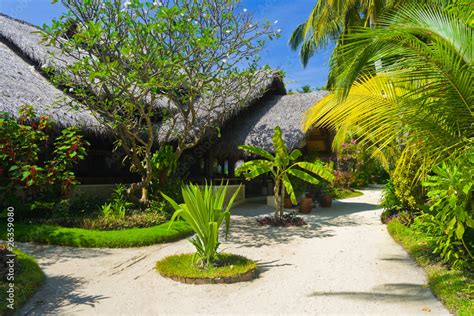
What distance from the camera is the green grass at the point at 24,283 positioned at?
152 inches

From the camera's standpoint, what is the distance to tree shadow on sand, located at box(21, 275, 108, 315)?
3941mm

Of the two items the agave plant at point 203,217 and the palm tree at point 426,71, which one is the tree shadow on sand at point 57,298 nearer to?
the agave plant at point 203,217

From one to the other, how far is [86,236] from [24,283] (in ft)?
8.22

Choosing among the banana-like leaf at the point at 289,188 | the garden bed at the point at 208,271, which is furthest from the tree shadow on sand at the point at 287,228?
the garden bed at the point at 208,271

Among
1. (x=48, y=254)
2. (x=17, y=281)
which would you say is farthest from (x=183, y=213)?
(x=48, y=254)

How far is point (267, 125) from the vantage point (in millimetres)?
12797

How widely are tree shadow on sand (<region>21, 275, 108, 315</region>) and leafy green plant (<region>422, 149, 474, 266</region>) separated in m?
4.26

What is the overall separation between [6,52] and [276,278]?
11.3 metres

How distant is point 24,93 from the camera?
919cm

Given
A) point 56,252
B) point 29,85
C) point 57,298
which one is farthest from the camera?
point 29,85

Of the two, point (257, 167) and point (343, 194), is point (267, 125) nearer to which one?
point (257, 167)

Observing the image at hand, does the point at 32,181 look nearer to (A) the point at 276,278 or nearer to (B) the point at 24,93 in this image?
(B) the point at 24,93

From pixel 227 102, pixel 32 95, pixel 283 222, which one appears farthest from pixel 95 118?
pixel 283 222

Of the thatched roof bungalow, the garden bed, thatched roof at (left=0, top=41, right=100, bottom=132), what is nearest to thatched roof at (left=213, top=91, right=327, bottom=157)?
the thatched roof bungalow
